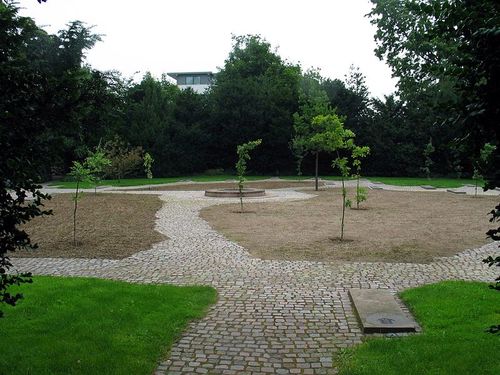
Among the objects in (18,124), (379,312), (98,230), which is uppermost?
(18,124)

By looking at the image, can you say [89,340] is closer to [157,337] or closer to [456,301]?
[157,337]

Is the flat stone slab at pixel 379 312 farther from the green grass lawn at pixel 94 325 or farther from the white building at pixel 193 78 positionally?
the white building at pixel 193 78

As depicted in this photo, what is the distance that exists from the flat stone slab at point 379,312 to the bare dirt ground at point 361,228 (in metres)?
2.55

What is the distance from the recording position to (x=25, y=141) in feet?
10.8

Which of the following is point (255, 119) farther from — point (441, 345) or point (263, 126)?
point (441, 345)

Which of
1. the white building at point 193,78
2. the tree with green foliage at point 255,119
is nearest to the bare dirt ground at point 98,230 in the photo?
the tree with green foliage at point 255,119

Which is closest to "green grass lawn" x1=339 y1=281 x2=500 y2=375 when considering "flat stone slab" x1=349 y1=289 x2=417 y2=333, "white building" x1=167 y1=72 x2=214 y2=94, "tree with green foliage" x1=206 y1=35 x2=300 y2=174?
"flat stone slab" x1=349 y1=289 x2=417 y2=333

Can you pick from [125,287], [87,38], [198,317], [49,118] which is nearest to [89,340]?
[198,317]

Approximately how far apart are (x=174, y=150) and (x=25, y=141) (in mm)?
38136

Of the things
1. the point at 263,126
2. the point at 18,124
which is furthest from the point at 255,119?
the point at 18,124

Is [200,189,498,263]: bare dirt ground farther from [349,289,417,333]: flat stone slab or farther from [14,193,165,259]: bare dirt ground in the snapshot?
[349,289,417,333]: flat stone slab

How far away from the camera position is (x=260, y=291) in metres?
7.02

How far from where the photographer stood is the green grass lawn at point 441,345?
4203 mm

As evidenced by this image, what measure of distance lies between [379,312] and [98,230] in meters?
9.30
